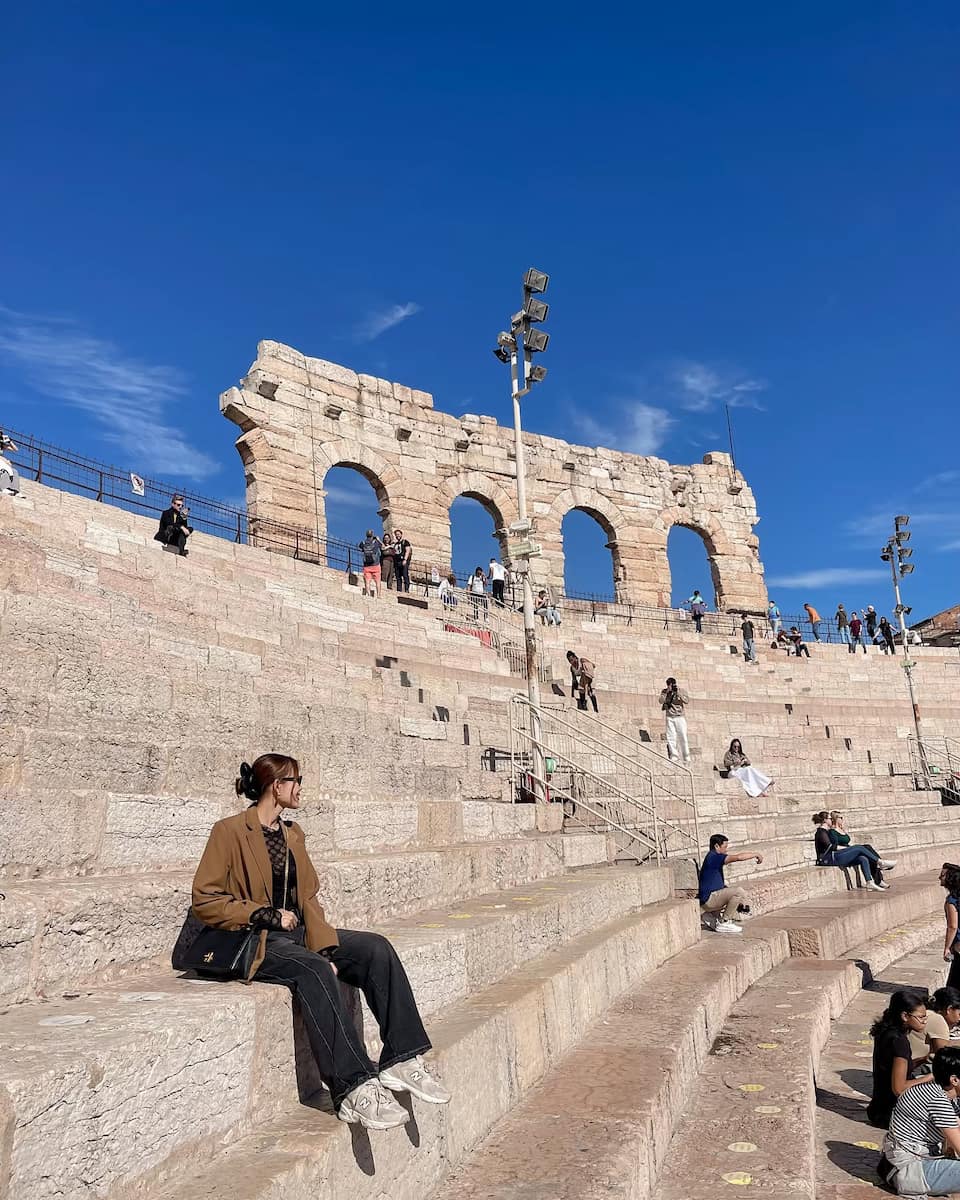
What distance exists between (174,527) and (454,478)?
13.0 m

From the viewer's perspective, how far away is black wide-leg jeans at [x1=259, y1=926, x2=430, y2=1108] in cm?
283

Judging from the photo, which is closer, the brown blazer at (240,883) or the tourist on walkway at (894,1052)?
the brown blazer at (240,883)

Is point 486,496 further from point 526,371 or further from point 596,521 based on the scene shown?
point 526,371

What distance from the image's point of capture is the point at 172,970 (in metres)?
3.22

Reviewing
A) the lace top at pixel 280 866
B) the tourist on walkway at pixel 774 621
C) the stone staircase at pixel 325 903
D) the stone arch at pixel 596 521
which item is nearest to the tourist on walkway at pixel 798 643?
the tourist on walkway at pixel 774 621

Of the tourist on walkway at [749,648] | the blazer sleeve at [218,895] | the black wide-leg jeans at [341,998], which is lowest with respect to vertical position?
the black wide-leg jeans at [341,998]

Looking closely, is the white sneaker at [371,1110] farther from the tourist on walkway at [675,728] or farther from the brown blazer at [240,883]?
Answer: the tourist on walkway at [675,728]

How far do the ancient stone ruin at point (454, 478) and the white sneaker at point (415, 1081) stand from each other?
16161 mm

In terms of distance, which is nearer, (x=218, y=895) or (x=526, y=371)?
(x=218, y=895)

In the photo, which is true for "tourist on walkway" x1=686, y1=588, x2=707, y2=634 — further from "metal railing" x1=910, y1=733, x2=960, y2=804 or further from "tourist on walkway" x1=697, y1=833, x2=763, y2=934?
"tourist on walkway" x1=697, y1=833, x2=763, y2=934

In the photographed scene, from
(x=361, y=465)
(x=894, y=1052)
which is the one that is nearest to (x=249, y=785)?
(x=894, y=1052)

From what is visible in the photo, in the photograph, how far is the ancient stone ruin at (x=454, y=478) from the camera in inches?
885

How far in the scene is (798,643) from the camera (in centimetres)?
2759

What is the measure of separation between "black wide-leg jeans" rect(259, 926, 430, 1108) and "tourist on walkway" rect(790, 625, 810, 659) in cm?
2599
